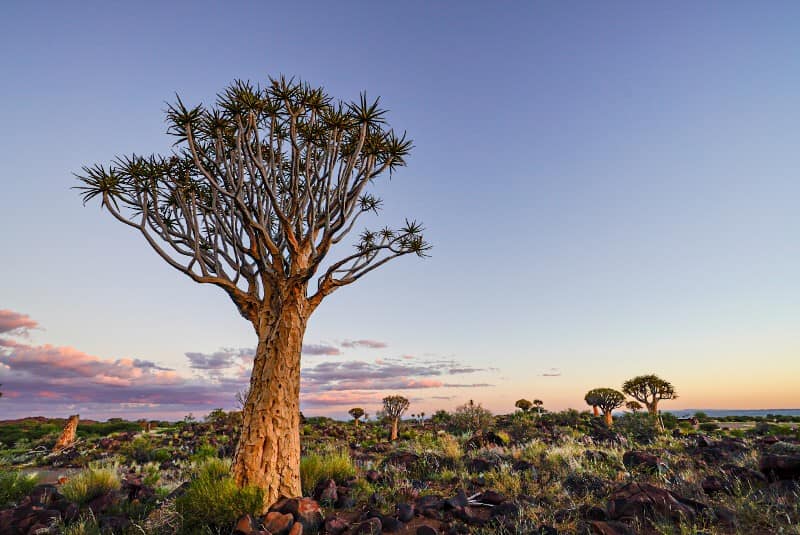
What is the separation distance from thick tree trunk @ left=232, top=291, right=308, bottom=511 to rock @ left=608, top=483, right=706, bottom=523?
4.94 meters

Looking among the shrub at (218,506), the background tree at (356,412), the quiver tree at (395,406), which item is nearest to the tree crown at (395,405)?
the quiver tree at (395,406)

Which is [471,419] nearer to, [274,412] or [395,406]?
[395,406]

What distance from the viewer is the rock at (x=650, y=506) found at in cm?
546

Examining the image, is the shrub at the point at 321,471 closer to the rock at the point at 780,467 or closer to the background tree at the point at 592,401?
the rock at the point at 780,467

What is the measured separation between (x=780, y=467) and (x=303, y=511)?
7.56m

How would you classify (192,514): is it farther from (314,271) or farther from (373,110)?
(373,110)

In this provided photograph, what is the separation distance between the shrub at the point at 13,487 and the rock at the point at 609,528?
423 inches

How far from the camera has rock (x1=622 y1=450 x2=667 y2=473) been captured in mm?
8695

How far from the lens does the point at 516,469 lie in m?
9.50

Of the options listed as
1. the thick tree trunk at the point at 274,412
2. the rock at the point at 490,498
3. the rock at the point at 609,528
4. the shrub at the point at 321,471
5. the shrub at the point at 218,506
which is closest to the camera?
the rock at the point at 609,528

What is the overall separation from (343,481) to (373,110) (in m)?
7.74

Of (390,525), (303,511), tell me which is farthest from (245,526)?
(390,525)

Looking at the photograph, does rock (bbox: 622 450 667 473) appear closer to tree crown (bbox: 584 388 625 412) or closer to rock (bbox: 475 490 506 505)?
rock (bbox: 475 490 506 505)

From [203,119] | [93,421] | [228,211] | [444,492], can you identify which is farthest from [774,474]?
[93,421]
